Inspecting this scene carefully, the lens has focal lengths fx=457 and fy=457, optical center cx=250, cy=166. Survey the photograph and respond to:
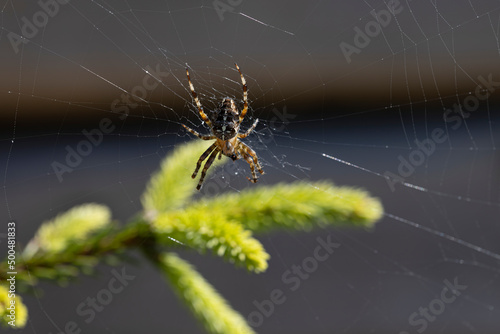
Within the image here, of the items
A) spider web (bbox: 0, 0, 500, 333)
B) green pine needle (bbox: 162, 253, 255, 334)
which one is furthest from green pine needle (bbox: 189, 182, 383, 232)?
spider web (bbox: 0, 0, 500, 333)

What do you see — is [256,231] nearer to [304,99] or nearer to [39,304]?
[304,99]

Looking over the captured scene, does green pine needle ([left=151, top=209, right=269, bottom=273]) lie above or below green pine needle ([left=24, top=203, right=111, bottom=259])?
above

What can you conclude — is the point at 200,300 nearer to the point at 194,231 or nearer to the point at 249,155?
the point at 194,231

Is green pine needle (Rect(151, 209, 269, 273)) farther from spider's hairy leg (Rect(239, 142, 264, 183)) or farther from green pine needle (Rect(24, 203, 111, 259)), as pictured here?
spider's hairy leg (Rect(239, 142, 264, 183))

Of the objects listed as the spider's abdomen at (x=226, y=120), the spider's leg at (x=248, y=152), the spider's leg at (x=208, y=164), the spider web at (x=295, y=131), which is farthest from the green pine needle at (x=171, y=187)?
the spider web at (x=295, y=131)

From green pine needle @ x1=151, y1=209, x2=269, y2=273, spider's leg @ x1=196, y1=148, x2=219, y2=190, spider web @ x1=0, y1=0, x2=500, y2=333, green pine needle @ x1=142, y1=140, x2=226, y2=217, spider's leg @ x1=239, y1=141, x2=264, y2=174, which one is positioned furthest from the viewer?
spider web @ x1=0, y1=0, x2=500, y2=333

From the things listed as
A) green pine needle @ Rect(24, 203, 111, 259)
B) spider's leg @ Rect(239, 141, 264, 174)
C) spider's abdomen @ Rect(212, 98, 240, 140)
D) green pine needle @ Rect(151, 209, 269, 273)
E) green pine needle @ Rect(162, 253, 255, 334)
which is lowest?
green pine needle @ Rect(162, 253, 255, 334)
